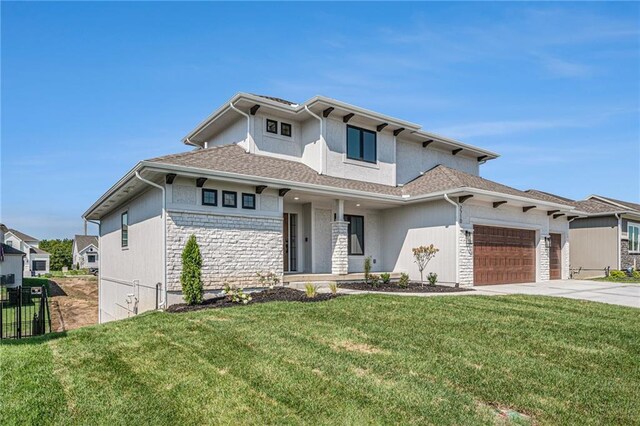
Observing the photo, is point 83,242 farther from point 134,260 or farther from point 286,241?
point 286,241

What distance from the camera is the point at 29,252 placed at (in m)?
50.1

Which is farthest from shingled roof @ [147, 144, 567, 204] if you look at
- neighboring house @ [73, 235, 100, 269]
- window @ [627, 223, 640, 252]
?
neighboring house @ [73, 235, 100, 269]

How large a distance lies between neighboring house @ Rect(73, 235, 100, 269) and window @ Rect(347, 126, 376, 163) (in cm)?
5201

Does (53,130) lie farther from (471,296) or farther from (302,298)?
(471,296)

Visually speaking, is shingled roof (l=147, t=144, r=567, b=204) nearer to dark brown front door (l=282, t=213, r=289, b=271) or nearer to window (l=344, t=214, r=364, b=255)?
window (l=344, t=214, r=364, b=255)

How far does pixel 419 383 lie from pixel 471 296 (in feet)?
23.4

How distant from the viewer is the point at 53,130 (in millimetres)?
13195

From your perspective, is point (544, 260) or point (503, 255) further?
point (544, 260)

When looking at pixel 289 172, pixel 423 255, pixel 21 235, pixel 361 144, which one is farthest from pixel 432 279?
pixel 21 235

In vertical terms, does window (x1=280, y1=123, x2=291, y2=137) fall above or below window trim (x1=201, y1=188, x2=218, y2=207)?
above

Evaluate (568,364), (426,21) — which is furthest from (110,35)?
(568,364)

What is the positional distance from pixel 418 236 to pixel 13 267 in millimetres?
27755

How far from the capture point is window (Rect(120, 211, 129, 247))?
14.3 meters

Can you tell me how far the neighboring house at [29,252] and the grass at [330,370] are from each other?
51555 millimetres
